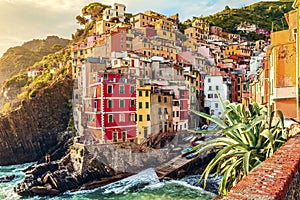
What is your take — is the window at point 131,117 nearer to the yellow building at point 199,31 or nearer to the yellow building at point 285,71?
the yellow building at point 285,71

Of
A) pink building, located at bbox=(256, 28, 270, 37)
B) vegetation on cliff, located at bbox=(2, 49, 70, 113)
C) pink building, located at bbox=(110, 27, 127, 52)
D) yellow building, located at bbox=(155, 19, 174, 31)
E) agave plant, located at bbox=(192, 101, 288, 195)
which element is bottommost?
agave plant, located at bbox=(192, 101, 288, 195)

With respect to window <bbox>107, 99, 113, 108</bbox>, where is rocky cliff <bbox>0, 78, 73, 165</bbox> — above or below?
below

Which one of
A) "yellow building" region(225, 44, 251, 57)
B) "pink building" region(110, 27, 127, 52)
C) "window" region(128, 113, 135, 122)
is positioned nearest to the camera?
"window" region(128, 113, 135, 122)

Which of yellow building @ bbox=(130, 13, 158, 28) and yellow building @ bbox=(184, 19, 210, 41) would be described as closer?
yellow building @ bbox=(130, 13, 158, 28)

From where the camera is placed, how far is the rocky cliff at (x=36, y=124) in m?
29.0

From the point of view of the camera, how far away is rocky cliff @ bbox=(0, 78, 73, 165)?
28953 mm

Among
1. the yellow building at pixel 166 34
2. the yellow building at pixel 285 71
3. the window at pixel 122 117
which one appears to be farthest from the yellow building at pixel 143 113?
the yellow building at pixel 166 34

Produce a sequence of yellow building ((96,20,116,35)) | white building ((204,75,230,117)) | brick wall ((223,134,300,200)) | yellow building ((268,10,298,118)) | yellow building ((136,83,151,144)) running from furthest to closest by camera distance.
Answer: yellow building ((96,20,116,35))
white building ((204,75,230,117))
yellow building ((136,83,151,144))
yellow building ((268,10,298,118))
brick wall ((223,134,300,200))

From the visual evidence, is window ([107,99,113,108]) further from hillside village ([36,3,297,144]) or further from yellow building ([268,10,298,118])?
yellow building ([268,10,298,118])

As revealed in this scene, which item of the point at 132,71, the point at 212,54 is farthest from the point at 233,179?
the point at 212,54

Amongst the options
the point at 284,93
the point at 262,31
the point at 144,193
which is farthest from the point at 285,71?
the point at 262,31

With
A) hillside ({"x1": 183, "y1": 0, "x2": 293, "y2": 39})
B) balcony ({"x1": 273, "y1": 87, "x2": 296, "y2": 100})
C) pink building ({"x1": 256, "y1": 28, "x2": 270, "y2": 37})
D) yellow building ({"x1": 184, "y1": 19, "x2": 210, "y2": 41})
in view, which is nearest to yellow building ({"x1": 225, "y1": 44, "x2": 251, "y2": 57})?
yellow building ({"x1": 184, "y1": 19, "x2": 210, "y2": 41})

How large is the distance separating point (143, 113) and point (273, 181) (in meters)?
20.6

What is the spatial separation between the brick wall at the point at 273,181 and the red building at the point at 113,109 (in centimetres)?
1836
